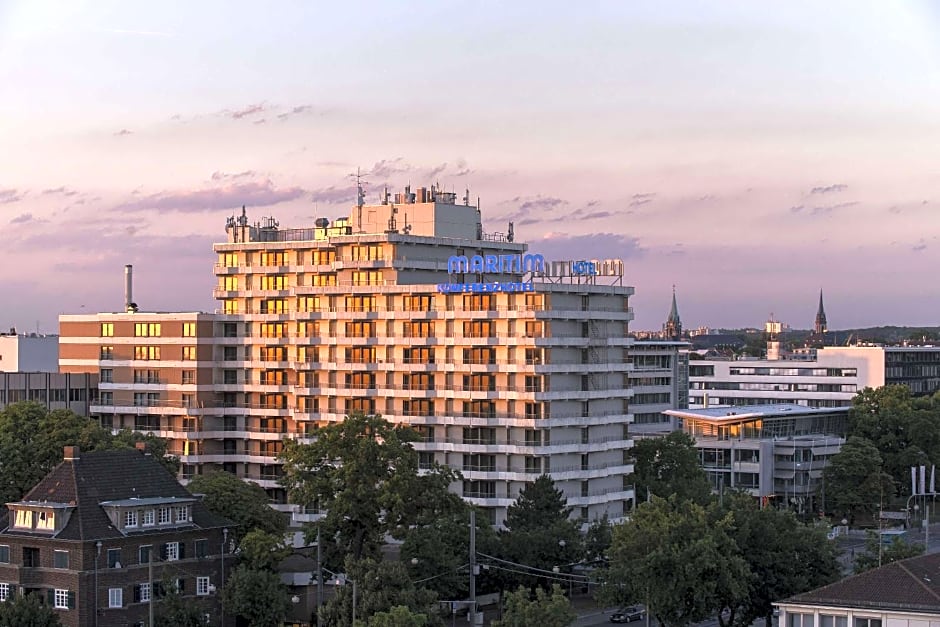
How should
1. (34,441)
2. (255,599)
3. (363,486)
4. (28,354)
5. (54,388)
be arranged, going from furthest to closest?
(28,354), (54,388), (34,441), (363,486), (255,599)

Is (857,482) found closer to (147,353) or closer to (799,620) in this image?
(147,353)

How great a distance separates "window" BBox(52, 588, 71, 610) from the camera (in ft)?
355

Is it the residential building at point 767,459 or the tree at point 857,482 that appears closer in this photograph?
the tree at point 857,482

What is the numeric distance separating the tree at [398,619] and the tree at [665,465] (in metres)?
64.7

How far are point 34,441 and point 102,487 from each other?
25.3 metres

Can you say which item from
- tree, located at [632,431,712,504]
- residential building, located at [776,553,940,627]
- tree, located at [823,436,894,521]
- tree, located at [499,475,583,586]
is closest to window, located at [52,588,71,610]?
tree, located at [499,475,583,586]

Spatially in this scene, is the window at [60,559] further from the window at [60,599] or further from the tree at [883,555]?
the tree at [883,555]

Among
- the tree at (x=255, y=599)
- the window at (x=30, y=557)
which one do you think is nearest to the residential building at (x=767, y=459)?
the tree at (x=255, y=599)

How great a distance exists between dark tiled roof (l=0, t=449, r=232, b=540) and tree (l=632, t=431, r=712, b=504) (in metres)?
54.7

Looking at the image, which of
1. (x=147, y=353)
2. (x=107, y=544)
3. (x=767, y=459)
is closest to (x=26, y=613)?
(x=107, y=544)

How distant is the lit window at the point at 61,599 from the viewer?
108 m

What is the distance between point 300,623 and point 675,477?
184 ft

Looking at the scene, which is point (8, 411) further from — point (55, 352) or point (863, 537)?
point (863, 537)

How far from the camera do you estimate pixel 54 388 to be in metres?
183
